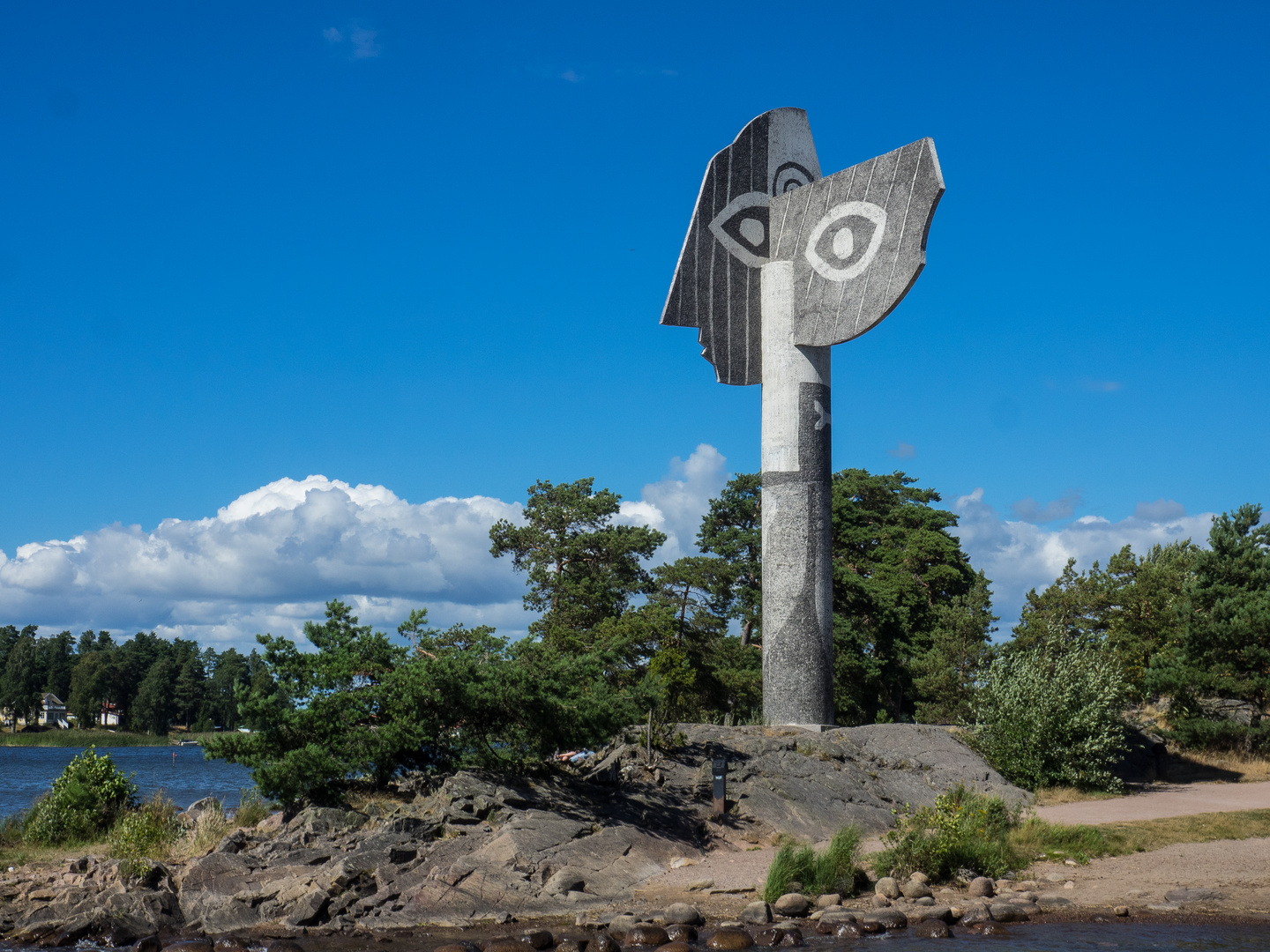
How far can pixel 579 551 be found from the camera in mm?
36719

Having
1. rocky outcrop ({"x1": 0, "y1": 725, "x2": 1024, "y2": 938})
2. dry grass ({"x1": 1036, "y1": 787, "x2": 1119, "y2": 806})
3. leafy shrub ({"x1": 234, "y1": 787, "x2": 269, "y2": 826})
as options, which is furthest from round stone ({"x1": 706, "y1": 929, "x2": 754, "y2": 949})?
dry grass ({"x1": 1036, "y1": 787, "x2": 1119, "y2": 806})

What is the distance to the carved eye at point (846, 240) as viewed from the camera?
69.9 feet

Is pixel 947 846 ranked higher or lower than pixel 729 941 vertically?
higher

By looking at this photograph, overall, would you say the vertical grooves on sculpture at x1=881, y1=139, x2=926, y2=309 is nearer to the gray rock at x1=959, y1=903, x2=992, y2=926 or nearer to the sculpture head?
the sculpture head

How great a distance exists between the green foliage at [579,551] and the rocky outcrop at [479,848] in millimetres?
17216

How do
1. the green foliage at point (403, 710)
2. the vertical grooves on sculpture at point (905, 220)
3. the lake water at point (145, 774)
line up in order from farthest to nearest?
the lake water at point (145, 774)
the vertical grooves on sculpture at point (905, 220)
the green foliage at point (403, 710)

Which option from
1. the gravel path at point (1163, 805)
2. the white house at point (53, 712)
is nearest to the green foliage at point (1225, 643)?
the gravel path at point (1163, 805)

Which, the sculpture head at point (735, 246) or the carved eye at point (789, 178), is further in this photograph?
the carved eye at point (789, 178)

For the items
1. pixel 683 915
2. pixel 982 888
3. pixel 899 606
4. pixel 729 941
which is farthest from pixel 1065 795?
pixel 899 606

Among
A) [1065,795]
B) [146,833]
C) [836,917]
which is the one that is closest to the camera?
[836,917]

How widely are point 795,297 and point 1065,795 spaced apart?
10.8m

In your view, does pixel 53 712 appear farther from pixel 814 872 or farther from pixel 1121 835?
pixel 1121 835

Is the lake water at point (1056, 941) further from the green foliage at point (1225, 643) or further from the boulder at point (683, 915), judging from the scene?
the green foliage at point (1225, 643)

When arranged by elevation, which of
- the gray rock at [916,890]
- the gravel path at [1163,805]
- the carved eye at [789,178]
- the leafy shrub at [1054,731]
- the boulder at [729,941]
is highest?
the carved eye at [789,178]
